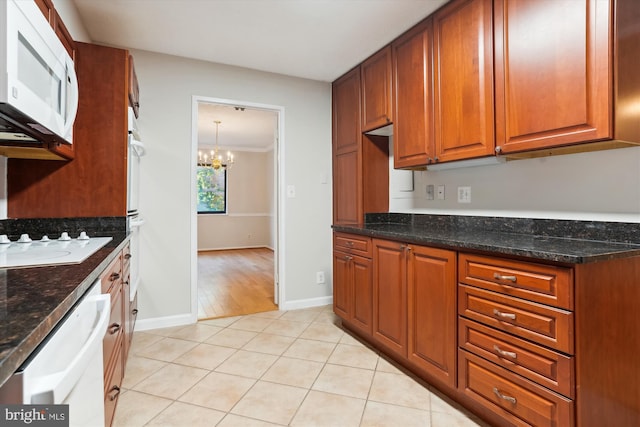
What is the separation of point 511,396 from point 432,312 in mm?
513

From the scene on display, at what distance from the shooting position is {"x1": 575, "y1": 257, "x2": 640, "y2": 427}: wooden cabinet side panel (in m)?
1.19

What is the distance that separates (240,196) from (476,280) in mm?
6687

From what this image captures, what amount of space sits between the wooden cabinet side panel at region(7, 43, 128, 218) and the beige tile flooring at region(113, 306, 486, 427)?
3.57 ft

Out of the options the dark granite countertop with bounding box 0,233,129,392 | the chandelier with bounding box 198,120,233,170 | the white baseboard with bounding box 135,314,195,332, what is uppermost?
the chandelier with bounding box 198,120,233,170

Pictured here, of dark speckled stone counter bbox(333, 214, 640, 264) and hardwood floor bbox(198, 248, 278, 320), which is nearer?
dark speckled stone counter bbox(333, 214, 640, 264)

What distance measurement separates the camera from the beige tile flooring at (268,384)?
5.40ft

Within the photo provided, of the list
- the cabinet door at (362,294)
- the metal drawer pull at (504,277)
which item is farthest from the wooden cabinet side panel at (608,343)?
the cabinet door at (362,294)

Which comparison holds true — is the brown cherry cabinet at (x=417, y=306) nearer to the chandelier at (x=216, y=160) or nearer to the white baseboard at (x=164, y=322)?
the white baseboard at (x=164, y=322)

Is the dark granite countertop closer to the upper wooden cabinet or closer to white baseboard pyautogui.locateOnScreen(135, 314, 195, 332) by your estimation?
white baseboard pyautogui.locateOnScreen(135, 314, 195, 332)

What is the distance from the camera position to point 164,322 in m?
2.88

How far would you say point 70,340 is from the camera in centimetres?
78

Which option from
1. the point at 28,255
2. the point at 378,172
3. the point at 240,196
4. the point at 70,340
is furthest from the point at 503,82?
the point at 240,196

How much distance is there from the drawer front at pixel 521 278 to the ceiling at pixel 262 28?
1.67 meters


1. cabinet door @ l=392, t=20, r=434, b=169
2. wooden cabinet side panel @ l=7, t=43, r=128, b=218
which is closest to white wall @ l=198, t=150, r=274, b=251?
wooden cabinet side panel @ l=7, t=43, r=128, b=218
